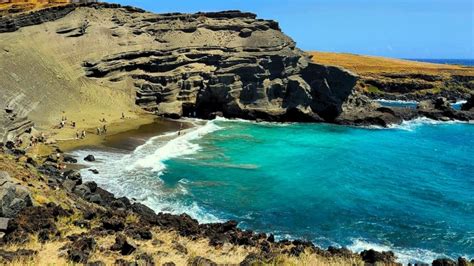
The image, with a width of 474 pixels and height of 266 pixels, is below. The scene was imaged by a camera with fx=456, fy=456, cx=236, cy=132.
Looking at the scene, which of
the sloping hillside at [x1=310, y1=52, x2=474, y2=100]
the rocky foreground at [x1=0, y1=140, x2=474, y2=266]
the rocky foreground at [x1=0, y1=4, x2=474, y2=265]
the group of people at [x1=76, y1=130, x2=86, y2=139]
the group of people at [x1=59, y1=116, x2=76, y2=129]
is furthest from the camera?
the sloping hillside at [x1=310, y1=52, x2=474, y2=100]

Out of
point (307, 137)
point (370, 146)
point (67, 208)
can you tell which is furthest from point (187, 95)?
point (67, 208)

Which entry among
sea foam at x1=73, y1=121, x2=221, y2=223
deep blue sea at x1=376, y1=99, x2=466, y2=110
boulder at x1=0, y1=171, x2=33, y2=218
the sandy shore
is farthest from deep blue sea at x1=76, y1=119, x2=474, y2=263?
deep blue sea at x1=376, y1=99, x2=466, y2=110

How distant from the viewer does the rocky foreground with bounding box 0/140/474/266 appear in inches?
619

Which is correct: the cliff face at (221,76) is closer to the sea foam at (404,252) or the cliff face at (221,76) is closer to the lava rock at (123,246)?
the sea foam at (404,252)

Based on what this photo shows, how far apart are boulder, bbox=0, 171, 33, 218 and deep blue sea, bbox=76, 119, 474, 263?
33.6 ft

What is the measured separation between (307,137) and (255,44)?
24148 millimetres

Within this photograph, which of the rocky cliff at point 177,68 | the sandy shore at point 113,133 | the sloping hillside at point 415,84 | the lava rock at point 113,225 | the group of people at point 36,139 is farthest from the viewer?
the sloping hillside at point 415,84

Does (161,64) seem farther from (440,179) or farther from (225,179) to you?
(440,179)

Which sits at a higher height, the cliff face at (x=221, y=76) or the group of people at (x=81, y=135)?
the cliff face at (x=221, y=76)

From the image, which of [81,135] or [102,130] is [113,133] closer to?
[102,130]

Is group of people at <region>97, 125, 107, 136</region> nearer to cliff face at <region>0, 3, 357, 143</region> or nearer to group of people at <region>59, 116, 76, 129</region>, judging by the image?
group of people at <region>59, 116, 76, 129</region>

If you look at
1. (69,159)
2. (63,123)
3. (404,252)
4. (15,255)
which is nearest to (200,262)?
(15,255)

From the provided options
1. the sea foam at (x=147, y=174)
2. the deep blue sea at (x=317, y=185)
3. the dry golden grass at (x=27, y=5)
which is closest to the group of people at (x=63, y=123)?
the sea foam at (x=147, y=174)

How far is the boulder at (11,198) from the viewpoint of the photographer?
62.2 feet
